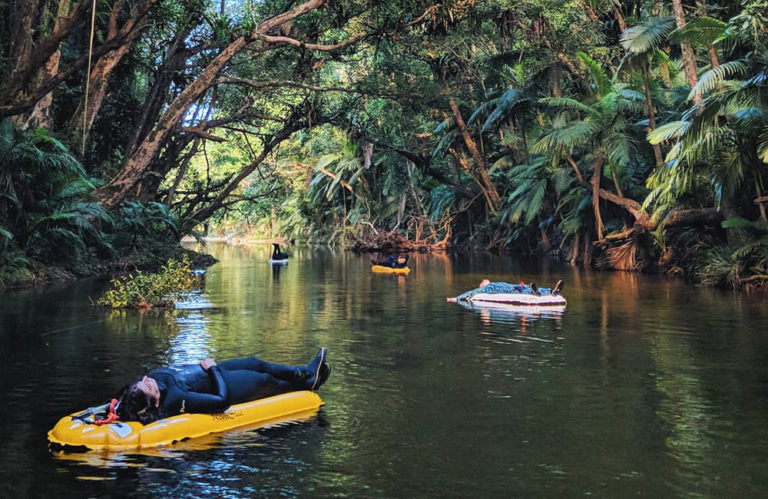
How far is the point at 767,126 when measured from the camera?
17359 millimetres

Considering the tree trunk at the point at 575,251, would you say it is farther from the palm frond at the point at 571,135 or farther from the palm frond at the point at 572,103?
the palm frond at the point at 572,103

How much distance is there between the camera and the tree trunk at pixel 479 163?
3878 centimetres

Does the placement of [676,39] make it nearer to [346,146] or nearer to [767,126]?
[767,126]

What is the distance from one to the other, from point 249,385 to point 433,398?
1.84 m

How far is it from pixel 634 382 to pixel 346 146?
4399cm

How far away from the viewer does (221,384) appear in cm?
741

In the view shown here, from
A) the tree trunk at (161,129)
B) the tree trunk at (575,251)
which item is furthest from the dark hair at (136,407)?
the tree trunk at (575,251)

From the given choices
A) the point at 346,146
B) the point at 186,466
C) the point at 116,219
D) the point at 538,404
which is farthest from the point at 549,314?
the point at 346,146

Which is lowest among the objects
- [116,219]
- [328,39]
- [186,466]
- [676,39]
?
[186,466]

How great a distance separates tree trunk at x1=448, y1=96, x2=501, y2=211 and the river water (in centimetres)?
2217

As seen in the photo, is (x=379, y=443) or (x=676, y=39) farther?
(x=676, y=39)

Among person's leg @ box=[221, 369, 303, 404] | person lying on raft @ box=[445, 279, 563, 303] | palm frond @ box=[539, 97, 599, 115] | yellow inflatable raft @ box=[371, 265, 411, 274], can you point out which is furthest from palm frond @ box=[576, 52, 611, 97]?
person's leg @ box=[221, 369, 303, 404]

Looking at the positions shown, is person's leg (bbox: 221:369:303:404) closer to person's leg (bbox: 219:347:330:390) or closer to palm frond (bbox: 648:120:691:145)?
person's leg (bbox: 219:347:330:390)

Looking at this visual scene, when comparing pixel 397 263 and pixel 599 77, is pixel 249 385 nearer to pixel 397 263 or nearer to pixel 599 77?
pixel 397 263
